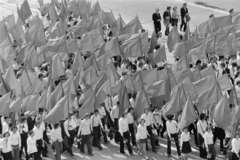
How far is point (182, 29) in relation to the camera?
3011 cm

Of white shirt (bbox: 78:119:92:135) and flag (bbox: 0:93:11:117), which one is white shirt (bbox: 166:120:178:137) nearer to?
white shirt (bbox: 78:119:92:135)

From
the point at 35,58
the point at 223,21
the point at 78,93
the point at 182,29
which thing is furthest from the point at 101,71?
the point at 182,29

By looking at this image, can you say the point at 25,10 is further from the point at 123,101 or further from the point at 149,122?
the point at 149,122

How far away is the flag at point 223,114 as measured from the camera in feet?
57.2

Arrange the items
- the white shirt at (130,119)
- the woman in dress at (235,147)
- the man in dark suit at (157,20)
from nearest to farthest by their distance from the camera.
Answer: the woman in dress at (235,147) → the white shirt at (130,119) → the man in dark suit at (157,20)

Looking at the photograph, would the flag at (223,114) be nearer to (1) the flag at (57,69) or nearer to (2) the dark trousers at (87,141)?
(2) the dark trousers at (87,141)

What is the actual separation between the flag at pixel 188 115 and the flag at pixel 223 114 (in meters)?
0.68

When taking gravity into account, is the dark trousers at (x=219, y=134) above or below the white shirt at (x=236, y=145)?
above

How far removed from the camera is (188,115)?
17.7 metres

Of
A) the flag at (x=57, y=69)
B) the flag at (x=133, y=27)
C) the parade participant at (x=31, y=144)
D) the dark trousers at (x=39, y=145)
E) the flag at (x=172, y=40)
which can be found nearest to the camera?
the parade participant at (x=31, y=144)

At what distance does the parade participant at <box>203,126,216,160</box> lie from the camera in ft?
57.0

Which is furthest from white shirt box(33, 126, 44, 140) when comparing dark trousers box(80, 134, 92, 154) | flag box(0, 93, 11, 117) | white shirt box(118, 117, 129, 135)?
white shirt box(118, 117, 129, 135)

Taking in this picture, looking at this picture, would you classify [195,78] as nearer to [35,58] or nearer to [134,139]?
[134,139]

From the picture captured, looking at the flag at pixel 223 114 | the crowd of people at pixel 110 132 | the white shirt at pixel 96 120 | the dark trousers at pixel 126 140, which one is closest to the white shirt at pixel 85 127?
the crowd of people at pixel 110 132
